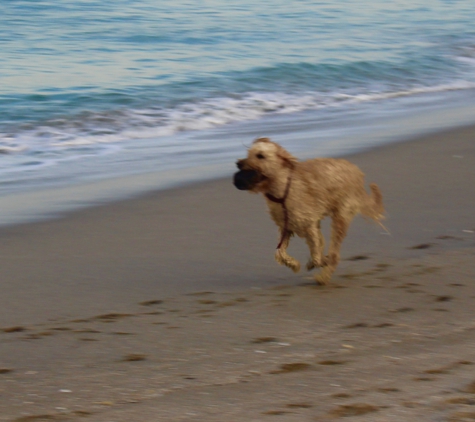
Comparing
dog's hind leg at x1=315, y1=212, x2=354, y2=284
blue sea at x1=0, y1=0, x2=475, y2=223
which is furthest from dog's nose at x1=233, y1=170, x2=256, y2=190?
blue sea at x1=0, y1=0, x2=475, y2=223

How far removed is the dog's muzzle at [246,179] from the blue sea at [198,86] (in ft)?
10.00

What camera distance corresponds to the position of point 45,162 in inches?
390

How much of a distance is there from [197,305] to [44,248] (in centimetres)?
176

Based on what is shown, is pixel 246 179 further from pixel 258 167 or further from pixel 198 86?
pixel 198 86

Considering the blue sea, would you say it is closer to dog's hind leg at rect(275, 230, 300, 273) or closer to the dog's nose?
dog's hind leg at rect(275, 230, 300, 273)

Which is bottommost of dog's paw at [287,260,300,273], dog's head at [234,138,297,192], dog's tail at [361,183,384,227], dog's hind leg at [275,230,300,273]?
dog's paw at [287,260,300,273]

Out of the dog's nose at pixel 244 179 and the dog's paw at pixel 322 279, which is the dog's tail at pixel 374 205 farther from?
the dog's nose at pixel 244 179

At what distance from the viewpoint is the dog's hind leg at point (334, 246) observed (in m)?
5.46

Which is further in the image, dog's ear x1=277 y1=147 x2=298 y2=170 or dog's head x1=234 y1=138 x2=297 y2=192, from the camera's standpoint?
dog's ear x1=277 y1=147 x2=298 y2=170

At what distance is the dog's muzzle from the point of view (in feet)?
16.5

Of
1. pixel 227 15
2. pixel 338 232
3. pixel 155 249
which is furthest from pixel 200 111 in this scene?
pixel 227 15

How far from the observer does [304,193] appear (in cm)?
527

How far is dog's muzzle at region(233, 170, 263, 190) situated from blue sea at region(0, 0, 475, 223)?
305 centimetres

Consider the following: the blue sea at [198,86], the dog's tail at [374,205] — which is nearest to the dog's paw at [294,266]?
the dog's tail at [374,205]
